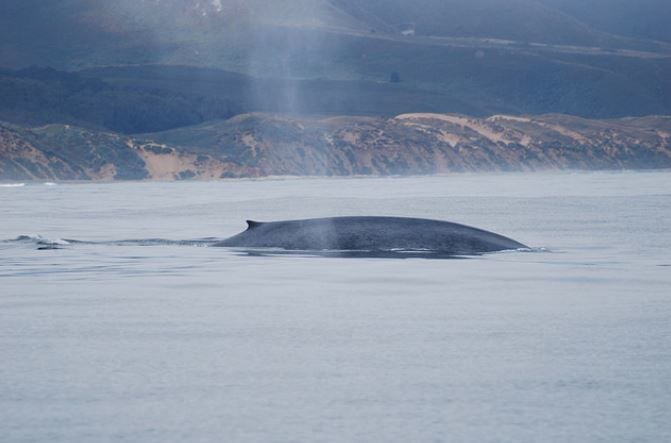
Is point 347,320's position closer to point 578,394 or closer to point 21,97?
point 578,394

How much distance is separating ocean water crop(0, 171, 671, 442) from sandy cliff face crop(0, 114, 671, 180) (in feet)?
223

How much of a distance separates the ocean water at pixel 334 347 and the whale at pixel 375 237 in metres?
0.82

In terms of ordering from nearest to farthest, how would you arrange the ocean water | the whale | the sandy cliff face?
the ocean water, the whale, the sandy cliff face

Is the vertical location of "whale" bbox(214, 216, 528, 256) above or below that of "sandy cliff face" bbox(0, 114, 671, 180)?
below

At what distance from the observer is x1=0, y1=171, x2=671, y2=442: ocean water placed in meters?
5.94

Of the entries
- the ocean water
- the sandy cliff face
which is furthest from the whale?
the sandy cliff face

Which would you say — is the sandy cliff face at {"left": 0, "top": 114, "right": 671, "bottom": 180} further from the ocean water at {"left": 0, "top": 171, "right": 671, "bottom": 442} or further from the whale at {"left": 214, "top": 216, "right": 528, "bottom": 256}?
the ocean water at {"left": 0, "top": 171, "right": 671, "bottom": 442}

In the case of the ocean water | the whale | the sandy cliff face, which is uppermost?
the sandy cliff face

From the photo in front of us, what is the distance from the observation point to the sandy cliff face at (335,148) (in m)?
83.8

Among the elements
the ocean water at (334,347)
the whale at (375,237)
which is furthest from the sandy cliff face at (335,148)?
the ocean water at (334,347)

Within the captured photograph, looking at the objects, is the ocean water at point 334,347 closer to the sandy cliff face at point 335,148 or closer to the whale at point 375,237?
the whale at point 375,237

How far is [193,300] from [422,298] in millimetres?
1885

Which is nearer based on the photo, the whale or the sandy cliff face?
the whale

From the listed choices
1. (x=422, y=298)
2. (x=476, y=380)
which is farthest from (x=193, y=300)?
Answer: (x=476, y=380)
